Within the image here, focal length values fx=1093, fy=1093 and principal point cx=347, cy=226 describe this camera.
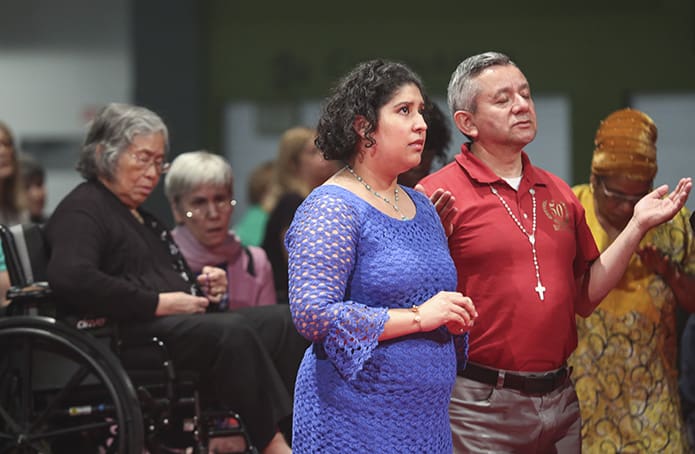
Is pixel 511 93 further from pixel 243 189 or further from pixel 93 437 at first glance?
pixel 243 189

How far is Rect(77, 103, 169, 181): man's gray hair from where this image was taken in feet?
12.0

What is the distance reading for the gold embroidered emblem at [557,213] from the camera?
2754 millimetres

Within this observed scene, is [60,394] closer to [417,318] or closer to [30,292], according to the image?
[30,292]

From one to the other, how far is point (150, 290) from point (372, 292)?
54.8 inches

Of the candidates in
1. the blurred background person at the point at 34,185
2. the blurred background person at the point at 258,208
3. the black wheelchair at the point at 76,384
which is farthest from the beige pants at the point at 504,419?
the blurred background person at the point at 34,185

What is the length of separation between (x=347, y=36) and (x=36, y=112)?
101 inches

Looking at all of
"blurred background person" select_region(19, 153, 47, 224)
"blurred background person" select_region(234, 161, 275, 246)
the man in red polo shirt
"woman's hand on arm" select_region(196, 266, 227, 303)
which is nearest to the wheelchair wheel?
"woman's hand on arm" select_region(196, 266, 227, 303)

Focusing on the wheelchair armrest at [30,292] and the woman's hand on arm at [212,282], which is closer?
the wheelchair armrest at [30,292]

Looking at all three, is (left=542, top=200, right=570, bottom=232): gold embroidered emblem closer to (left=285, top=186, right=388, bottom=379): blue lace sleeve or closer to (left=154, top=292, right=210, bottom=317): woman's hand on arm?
(left=285, top=186, right=388, bottom=379): blue lace sleeve

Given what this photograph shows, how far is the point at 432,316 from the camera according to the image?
7.34ft

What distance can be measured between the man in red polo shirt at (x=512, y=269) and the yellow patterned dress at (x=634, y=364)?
1.48ft

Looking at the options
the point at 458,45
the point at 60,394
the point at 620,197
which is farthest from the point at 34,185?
the point at 620,197

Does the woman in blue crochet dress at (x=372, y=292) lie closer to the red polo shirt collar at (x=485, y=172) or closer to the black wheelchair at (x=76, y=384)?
the red polo shirt collar at (x=485, y=172)

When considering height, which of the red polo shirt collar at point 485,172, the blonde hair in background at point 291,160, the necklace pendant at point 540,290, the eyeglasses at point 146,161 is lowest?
the blonde hair in background at point 291,160
